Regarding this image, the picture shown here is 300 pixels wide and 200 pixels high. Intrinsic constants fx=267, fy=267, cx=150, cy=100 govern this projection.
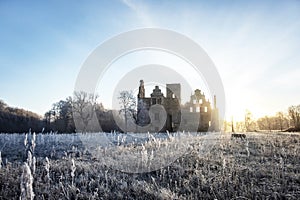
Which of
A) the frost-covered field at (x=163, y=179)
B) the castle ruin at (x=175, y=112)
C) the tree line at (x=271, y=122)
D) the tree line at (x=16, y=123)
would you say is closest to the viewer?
the frost-covered field at (x=163, y=179)

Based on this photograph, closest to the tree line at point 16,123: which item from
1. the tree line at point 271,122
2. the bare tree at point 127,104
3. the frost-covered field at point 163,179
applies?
the bare tree at point 127,104

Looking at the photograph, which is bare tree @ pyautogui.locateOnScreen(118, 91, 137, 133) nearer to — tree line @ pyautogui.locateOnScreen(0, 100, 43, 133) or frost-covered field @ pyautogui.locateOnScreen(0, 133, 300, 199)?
tree line @ pyautogui.locateOnScreen(0, 100, 43, 133)

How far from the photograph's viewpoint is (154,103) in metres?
40.2

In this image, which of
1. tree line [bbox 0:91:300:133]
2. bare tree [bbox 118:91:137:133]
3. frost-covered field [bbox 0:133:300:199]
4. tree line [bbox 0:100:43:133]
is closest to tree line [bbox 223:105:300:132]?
tree line [bbox 0:91:300:133]

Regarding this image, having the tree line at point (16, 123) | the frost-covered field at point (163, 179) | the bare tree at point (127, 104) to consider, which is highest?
the bare tree at point (127, 104)

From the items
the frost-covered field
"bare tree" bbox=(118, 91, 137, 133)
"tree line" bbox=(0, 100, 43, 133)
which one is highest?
"bare tree" bbox=(118, 91, 137, 133)

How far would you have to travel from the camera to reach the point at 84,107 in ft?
176

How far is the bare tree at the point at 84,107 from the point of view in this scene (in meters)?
51.8

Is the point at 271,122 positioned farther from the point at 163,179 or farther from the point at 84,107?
the point at 163,179

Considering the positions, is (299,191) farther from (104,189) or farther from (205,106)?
Result: (205,106)

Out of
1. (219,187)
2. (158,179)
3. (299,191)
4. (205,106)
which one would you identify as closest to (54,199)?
(158,179)

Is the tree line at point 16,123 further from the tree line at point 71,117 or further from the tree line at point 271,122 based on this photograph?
the tree line at point 271,122

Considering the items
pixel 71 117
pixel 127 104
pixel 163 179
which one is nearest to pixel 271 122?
pixel 127 104

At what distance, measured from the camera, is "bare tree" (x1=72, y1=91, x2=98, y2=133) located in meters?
51.8
